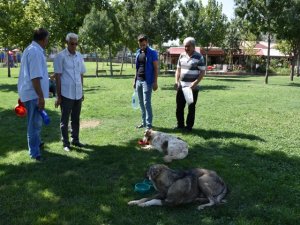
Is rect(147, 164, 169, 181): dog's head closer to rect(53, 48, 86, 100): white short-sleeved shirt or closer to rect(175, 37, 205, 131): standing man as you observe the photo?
rect(53, 48, 86, 100): white short-sleeved shirt

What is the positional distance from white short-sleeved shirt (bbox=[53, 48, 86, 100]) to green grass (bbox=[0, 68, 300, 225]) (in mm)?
1063

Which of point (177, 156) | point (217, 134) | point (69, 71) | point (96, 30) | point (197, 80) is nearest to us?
point (177, 156)

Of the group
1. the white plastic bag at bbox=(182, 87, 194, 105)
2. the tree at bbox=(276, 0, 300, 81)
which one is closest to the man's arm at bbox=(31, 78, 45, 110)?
the white plastic bag at bbox=(182, 87, 194, 105)

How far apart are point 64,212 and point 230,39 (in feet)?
160

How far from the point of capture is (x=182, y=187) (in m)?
4.47

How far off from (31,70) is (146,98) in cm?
287

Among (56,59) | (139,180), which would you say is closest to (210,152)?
(139,180)

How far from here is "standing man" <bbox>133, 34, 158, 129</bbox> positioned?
7.94m

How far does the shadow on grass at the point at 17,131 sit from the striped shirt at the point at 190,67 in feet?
9.27

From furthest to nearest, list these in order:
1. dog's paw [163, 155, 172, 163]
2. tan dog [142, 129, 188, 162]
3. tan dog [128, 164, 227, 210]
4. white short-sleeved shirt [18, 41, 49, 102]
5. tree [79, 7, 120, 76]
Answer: tree [79, 7, 120, 76], tan dog [142, 129, 188, 162], dog's paw [163, 155, 172, 163], white short-sleeved shirt [18, 41, 49, 102], tan dog [128, 164, 227, 210]

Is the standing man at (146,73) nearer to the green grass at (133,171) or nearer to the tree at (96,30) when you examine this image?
the green grass at (133,171)

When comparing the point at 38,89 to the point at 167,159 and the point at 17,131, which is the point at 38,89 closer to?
the point at 167,159

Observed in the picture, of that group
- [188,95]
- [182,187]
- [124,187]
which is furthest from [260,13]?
[182,187]

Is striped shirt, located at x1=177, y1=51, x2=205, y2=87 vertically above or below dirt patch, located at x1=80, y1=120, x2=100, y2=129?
above
